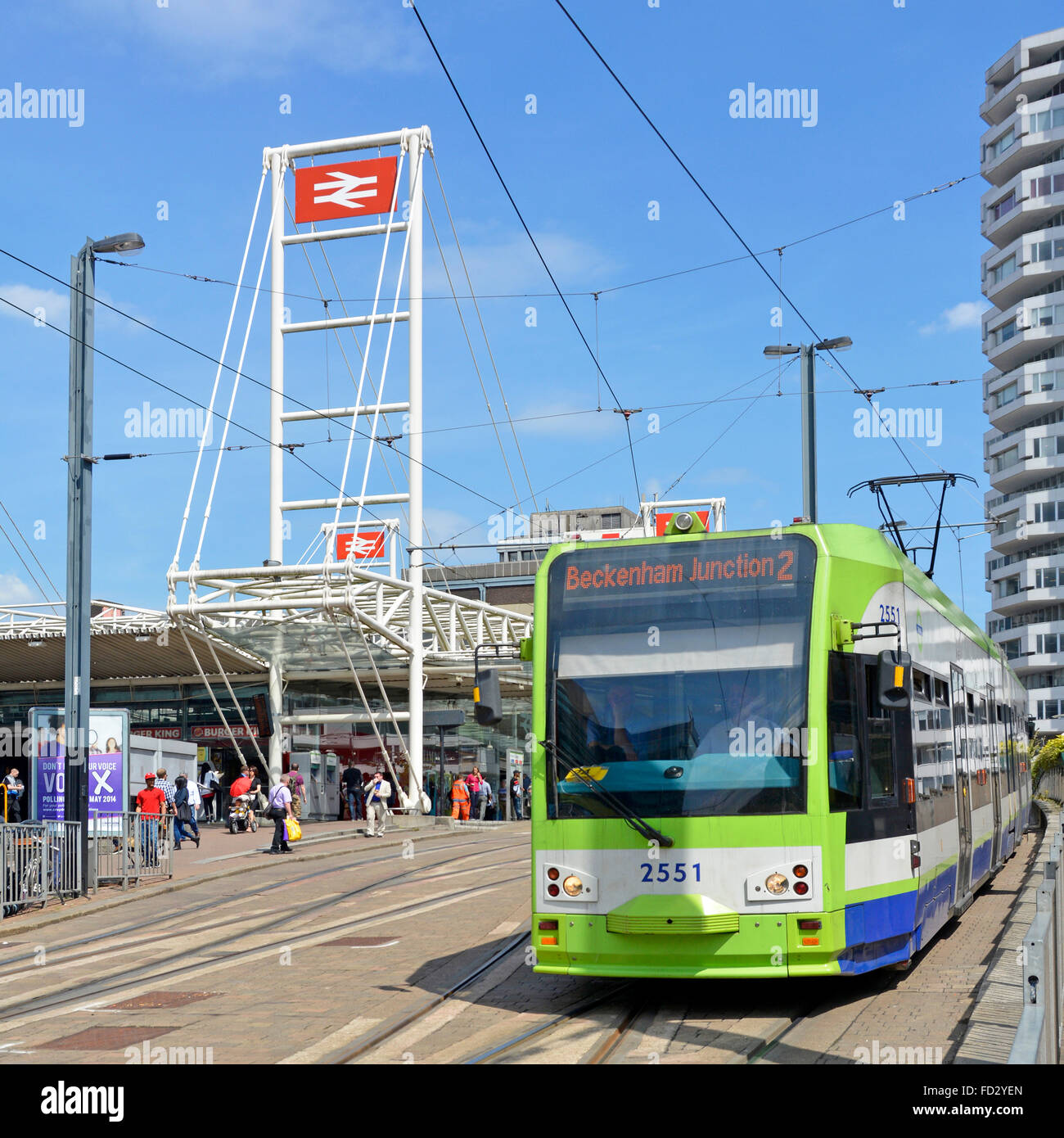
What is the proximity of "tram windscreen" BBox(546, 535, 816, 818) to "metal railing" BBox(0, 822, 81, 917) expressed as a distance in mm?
9779

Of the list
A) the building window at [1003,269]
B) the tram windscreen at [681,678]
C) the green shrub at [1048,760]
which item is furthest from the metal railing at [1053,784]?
the building window at [1003,269]

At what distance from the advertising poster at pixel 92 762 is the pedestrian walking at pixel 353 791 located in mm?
15678

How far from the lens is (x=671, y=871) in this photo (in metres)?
9.46

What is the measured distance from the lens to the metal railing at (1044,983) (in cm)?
522

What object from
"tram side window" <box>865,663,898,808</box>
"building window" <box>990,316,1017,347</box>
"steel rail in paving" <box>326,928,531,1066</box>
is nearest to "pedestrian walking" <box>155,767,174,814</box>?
"steel rail in paving" <box>326,928,531,1066</box>

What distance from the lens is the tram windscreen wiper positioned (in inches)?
373

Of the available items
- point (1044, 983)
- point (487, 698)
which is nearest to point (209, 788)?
point (487, 698)

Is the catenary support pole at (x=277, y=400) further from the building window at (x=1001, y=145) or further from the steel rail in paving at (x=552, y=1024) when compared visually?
the building window at (x=1001, y=145)

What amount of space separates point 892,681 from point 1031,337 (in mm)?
81573

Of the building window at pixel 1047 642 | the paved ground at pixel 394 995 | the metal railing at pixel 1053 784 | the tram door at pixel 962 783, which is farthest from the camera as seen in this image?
the building window at pixel 1047 642

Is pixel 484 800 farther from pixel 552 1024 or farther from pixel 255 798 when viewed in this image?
pixel 552 1024

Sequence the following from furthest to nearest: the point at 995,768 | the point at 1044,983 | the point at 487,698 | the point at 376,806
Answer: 1. the point at 376,806
2. the point at 995,768
3. the point at 487,698
4. the point at 1044,983

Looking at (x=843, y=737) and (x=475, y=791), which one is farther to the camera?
(x=475, y=791)

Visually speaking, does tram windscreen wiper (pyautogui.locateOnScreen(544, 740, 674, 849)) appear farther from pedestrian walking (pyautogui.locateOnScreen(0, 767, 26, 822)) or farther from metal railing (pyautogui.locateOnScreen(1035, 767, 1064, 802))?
metal railing (pyautogui.locateOnScreen(1035, 767, 1064, 802))
